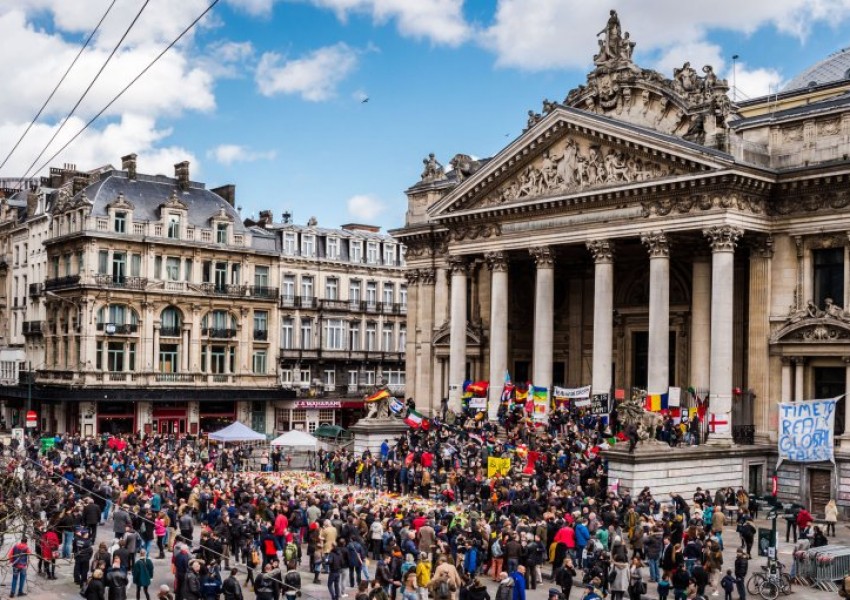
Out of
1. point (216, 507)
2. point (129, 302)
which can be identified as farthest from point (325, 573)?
point (129, 302)

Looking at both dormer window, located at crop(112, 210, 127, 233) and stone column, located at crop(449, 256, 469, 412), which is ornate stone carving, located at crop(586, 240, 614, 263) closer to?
stone column, located at crop(449, 256, 469, 412)

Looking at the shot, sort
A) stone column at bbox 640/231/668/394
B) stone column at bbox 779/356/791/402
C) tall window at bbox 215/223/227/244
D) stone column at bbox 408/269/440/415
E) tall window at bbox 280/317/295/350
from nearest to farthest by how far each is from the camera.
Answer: stone column at bbox 779/356/791/402
stone column at bbox 640/231/668/394
stone column at bbox 408/269/440/415
tall window at bbox 215/223/227/244
tall window at bbox 280/317/295/350

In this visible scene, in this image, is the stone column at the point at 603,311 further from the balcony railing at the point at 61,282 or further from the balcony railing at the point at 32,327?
the balcony railing at the point at 32,327

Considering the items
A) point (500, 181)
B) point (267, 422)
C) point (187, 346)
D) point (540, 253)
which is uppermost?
point (500, 181)

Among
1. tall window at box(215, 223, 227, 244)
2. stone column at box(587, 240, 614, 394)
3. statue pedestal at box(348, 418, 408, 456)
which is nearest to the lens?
stone column at box(587, 240, 614, 394)

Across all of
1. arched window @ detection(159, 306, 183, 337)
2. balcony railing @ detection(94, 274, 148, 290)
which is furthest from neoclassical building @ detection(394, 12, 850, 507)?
balcony railing @ detection(94, 274, 148, 290)

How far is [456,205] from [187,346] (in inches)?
A: 986

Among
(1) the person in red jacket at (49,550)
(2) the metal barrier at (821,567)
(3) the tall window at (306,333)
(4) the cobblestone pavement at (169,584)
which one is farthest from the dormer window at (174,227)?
(2) the metal barrier at (821,567)

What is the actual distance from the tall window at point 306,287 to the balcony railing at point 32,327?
695 inches

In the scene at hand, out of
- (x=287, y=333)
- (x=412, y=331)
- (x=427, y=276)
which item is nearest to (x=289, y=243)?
(x=287, y=333)

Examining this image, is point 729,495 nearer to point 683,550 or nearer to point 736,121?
point 683,550

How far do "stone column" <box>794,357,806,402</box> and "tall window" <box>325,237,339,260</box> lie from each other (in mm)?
42087

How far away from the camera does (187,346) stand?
68062 millimetres

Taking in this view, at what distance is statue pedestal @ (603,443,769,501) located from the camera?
3578 centimetres
